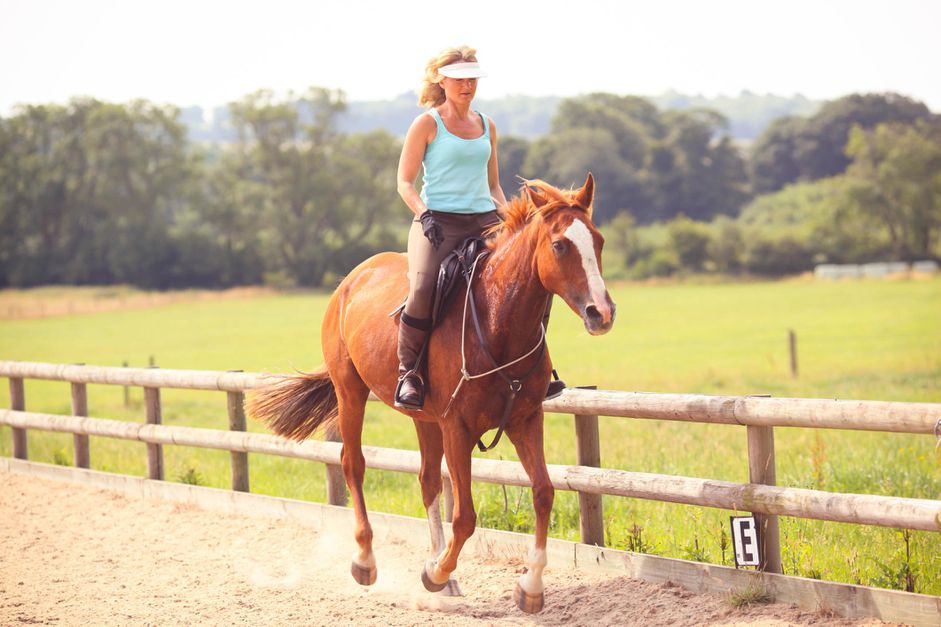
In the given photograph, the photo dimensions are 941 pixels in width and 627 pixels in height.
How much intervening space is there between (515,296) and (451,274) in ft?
1.52

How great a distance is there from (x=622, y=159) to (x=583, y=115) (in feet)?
38.6

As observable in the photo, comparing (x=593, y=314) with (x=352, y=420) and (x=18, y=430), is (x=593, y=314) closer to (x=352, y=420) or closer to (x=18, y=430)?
(x=352, y=420)

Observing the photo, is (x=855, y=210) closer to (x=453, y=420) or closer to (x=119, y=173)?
(x=119, y=173)

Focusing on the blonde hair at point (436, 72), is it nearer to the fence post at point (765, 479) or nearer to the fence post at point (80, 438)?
the fence post at point (765, 479)

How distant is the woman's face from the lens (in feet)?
20.5

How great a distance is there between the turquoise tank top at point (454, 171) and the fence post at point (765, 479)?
2065 millimetres

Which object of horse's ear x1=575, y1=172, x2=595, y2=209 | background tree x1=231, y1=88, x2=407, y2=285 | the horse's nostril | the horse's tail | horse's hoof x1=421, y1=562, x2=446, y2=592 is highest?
background tree x1=231, y1=88, x2=407, y2=285

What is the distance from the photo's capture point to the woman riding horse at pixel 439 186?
20.4 ft

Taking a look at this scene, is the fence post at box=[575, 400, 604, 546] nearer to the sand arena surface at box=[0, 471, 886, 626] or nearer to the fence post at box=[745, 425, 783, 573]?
the sand arena surface at box=[0, 471, 886, 626]

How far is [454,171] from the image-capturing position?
21.0 feet

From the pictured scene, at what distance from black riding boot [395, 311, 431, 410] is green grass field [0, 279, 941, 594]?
3.35ft

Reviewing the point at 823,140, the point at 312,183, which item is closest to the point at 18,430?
the point at 312,183

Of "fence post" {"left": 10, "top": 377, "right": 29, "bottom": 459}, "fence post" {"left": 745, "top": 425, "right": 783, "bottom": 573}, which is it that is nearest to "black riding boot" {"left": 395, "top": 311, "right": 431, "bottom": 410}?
"fence post" {"left": 745, "top": 425, "right": 783, "bottom": 573}

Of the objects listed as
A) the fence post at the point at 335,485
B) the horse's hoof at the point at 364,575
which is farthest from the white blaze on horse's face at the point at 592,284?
the fence post at the point at 335,485
